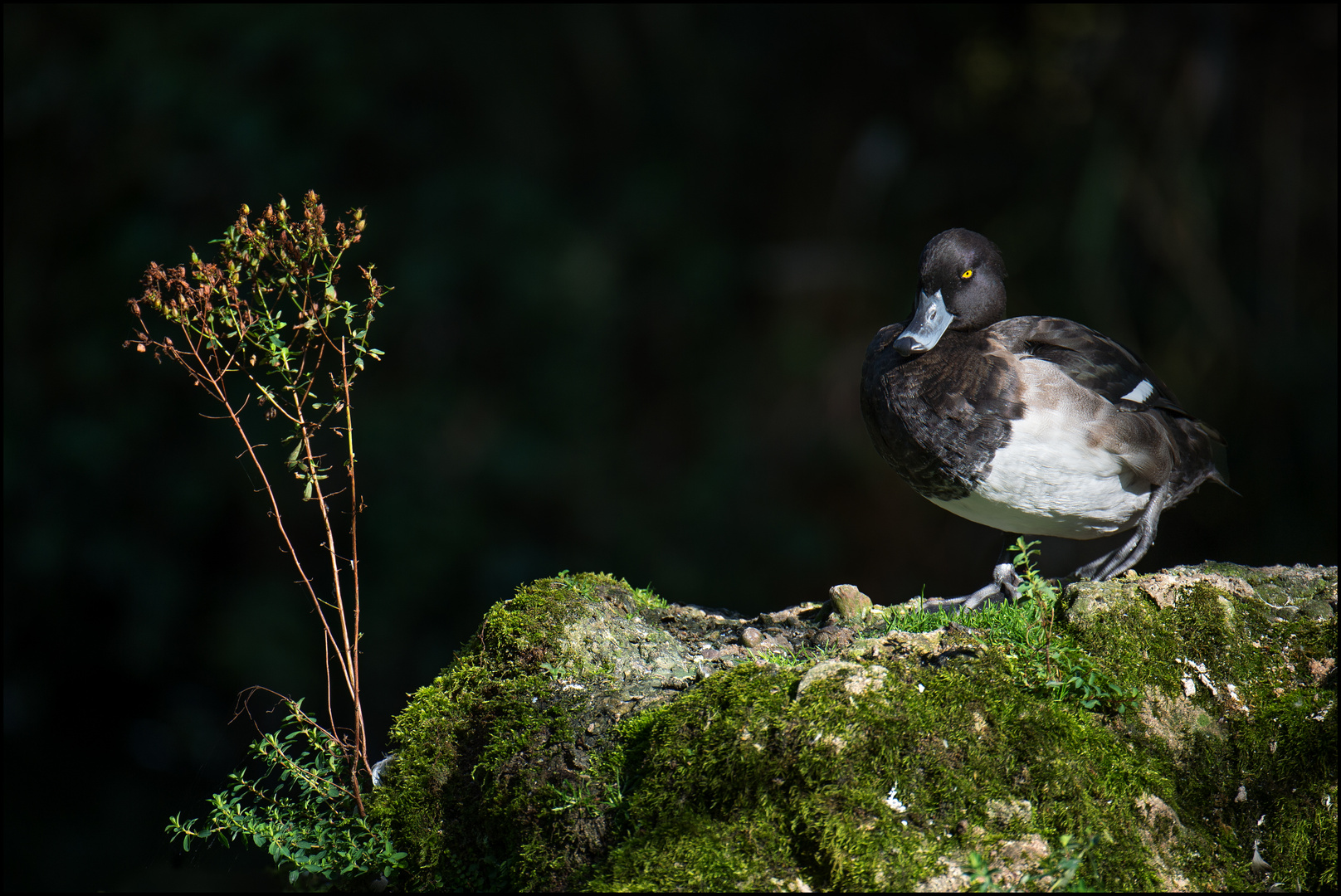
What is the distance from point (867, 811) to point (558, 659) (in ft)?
2.94

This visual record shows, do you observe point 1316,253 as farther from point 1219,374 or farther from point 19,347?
point 19,347

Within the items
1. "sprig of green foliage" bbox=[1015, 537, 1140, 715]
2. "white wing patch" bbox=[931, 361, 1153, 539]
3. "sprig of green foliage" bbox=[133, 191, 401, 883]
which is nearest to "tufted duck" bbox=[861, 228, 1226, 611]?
"white wing patch" bbox=[931, 361, 1153, 539]

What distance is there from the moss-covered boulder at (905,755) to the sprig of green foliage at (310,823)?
8 cm

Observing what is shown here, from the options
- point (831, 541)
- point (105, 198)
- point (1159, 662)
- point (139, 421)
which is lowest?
point (1159, 662)

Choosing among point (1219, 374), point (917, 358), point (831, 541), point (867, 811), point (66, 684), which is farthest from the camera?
point (831, 541)

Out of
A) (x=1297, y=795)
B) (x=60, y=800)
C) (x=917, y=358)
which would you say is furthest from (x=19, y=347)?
(x=1297, y=795)

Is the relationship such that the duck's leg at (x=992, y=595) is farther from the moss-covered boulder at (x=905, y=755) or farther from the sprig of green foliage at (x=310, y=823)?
the sprig of green foliage at (x=310, y=823)

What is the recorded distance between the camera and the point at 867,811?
169 cm

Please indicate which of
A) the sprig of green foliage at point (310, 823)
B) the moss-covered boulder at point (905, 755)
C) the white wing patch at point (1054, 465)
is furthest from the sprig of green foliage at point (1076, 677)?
the sprig of green foliage at point (310, 823)

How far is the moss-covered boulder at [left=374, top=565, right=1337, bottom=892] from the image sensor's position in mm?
1674

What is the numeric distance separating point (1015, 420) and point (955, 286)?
50cm

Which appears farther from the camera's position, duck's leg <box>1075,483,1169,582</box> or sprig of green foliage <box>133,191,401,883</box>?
duck's leg <box>1075,483,1169,582</box>

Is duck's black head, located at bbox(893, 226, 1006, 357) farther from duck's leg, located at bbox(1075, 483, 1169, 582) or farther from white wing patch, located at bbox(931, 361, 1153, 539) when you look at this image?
duck's leg, located at bbox(1075, 483, 1169, 582)

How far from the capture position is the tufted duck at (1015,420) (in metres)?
2.84
